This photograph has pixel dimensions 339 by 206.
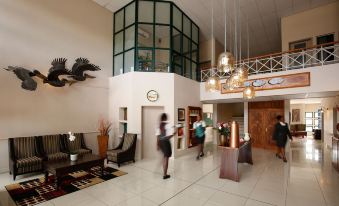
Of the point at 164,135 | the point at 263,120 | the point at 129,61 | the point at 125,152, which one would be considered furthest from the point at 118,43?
the point at 263,120

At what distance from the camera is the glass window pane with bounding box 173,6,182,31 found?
7.35m

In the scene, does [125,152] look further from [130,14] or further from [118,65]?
[130,14]

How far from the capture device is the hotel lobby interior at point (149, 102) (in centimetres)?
384

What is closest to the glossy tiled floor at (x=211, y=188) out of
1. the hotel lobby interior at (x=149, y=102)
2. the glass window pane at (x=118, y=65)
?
the hotel lobby interior at (x=149, y=102)

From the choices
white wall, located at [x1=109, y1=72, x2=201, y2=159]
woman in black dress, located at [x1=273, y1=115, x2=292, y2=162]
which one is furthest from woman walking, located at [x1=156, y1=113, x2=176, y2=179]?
woman in black dress, located at [x1=273, y1=115, x2=292, y2=162]

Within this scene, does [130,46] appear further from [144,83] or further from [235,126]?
[235,126]

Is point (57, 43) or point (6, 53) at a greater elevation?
point (57, 43)

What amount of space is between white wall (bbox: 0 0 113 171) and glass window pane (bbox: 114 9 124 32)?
0.30 meters

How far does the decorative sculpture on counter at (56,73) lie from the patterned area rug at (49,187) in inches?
110

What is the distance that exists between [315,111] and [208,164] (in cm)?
1420

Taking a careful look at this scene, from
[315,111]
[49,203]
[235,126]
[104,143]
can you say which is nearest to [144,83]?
[104,143]

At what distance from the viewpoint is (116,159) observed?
5367mm

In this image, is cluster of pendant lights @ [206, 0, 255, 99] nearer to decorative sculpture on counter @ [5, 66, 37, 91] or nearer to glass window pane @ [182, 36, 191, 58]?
glass window pane @ [182, 36, 191, 58]

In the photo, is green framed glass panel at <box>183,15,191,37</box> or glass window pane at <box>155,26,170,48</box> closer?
glass window pane at <box>155,26,170,48</box>
